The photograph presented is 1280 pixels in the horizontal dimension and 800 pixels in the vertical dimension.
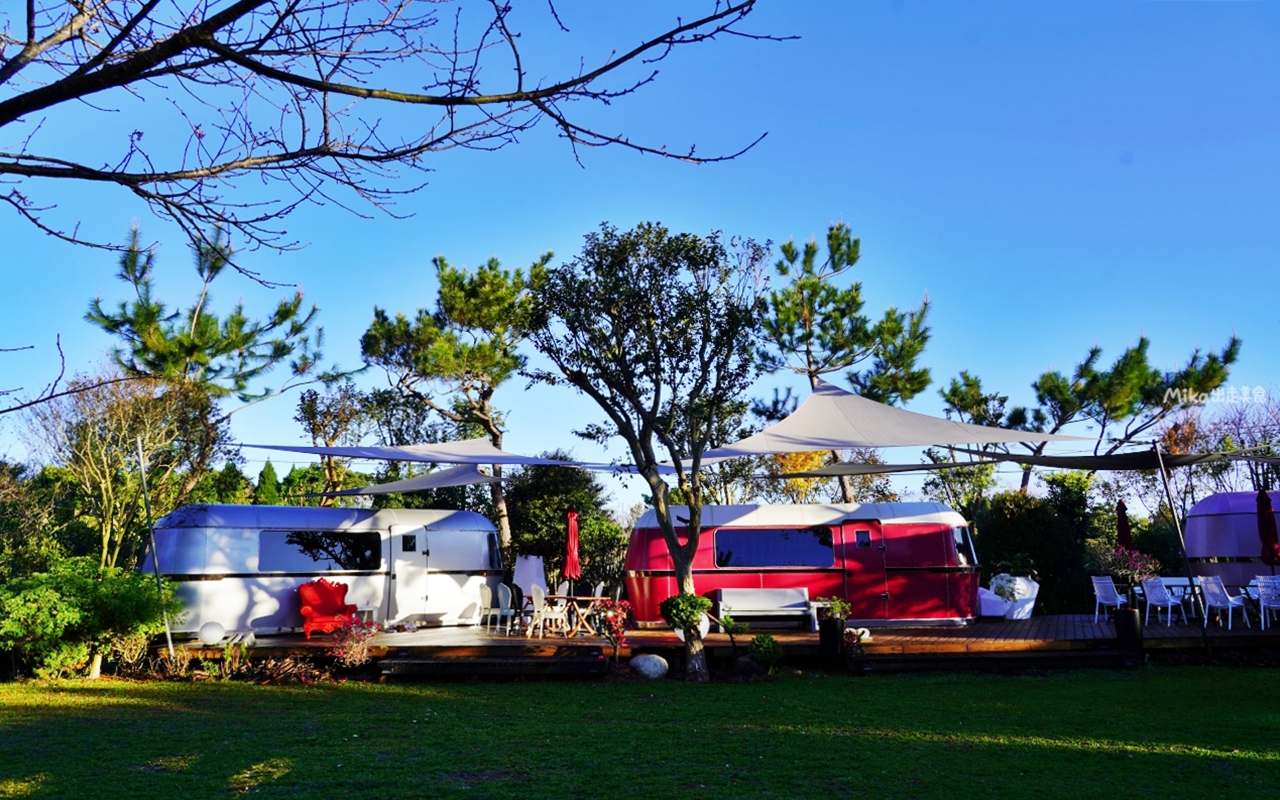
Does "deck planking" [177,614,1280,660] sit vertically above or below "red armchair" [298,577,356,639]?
below

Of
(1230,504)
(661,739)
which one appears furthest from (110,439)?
(1230,504)

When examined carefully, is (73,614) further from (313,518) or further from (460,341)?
(460,341)

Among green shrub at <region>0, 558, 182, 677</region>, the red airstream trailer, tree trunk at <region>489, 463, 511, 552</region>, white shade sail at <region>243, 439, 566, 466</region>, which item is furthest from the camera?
tree trunk at <region>489, 463, 511, 552</region>

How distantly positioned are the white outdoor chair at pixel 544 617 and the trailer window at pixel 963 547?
5.80m

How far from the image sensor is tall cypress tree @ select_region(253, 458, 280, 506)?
22.7 meters

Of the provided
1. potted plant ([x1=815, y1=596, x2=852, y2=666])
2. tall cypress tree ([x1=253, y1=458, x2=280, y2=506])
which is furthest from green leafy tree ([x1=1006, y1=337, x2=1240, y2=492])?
tall cypress tree ([x1=253, y1=458, x2=280, y2=506])

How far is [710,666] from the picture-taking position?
12.2 meters

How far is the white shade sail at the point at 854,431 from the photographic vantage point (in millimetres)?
11930

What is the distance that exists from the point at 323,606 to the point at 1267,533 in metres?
12.7

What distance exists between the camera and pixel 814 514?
14719mm

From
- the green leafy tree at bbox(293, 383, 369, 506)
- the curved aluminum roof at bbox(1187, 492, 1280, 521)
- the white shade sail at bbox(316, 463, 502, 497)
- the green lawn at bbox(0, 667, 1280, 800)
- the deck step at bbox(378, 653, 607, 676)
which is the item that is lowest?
the green lawn at bbox(0, 667, 1280, 800)

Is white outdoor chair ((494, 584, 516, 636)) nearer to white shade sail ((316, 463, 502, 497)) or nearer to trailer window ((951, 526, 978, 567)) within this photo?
white shade sail ((316, 463, 502, 497))

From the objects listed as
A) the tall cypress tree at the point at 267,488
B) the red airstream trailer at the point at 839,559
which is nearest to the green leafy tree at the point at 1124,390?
the red airstream trailer at the point at 839,559

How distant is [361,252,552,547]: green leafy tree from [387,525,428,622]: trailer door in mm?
5894
